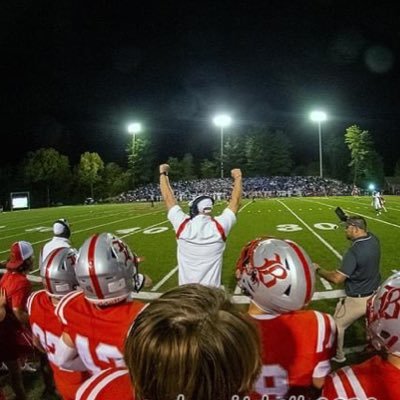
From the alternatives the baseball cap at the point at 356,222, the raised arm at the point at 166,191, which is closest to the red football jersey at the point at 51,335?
the raised arm at the point at 166,191

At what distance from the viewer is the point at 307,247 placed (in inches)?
548

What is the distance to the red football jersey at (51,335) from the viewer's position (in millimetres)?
2807

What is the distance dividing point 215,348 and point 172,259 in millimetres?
11334

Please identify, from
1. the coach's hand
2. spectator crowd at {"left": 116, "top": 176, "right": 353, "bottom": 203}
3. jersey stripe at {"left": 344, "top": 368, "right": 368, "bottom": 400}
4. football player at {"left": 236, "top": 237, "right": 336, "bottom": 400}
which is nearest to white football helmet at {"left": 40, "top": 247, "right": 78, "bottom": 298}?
football player at {"left": 236, "top": 237, "right": 336, "bottom": 400}

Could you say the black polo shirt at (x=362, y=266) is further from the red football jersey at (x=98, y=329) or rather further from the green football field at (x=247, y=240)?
the red football jersey at (x=98, y=329)

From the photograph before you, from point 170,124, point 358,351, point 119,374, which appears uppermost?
point 170,124

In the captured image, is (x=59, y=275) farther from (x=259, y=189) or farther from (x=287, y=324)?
(x=259, y=189)

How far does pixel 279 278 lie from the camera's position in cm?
235

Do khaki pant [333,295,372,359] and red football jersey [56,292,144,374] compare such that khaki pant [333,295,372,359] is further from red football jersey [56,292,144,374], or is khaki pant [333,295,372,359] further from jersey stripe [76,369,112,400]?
jersey stripe [76,369,112,400]

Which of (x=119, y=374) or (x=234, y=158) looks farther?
(x=234, y=158)

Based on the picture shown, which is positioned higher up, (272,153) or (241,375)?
(272,153)

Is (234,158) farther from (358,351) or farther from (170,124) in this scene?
(358,351)

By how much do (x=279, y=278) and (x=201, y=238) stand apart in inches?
89.4

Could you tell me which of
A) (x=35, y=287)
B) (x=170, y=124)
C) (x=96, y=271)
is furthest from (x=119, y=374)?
(x=170, y=124)
